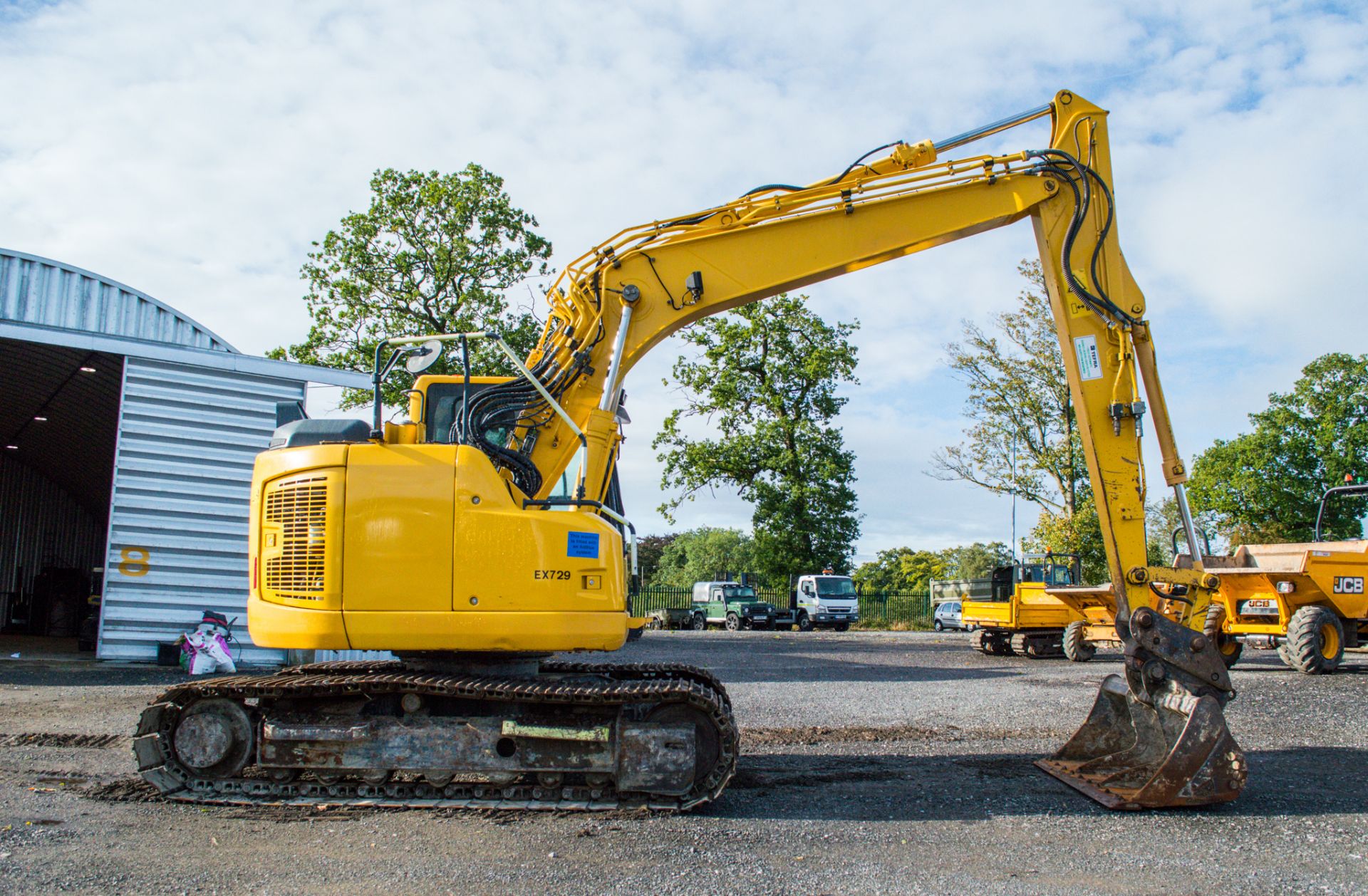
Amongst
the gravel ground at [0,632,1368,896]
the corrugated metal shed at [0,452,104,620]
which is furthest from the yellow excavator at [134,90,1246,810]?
the corrugated metal shed at [0,452,104,620]

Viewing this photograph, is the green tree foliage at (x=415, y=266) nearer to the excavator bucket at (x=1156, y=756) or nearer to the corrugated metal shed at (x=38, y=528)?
the corrugated metal shed at (x=38, y=528)

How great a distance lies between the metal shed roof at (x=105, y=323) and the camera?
13555 mm

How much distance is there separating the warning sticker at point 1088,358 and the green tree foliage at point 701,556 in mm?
81564

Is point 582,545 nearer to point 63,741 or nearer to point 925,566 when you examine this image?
point 63,741

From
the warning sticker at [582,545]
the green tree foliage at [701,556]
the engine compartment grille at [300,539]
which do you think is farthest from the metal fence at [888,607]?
the green tree foliage at [701,556]

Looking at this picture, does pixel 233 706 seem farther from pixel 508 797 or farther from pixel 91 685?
pixel 91 685

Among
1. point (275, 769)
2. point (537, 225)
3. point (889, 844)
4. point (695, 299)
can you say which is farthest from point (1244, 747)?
point (537, 225)

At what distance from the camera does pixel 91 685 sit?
38.4 ft

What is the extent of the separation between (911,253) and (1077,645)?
12301mm

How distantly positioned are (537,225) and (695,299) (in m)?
25.5

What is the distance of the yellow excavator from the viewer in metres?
5.84

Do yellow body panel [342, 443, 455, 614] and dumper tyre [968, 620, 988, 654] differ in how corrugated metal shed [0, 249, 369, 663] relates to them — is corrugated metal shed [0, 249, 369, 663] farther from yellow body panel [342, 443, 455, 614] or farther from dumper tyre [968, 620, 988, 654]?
dumper tyre [968, 620, 988, 654]

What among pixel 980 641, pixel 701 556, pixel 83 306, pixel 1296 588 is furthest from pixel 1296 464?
pixel 701 556

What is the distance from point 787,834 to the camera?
17.6 ft
